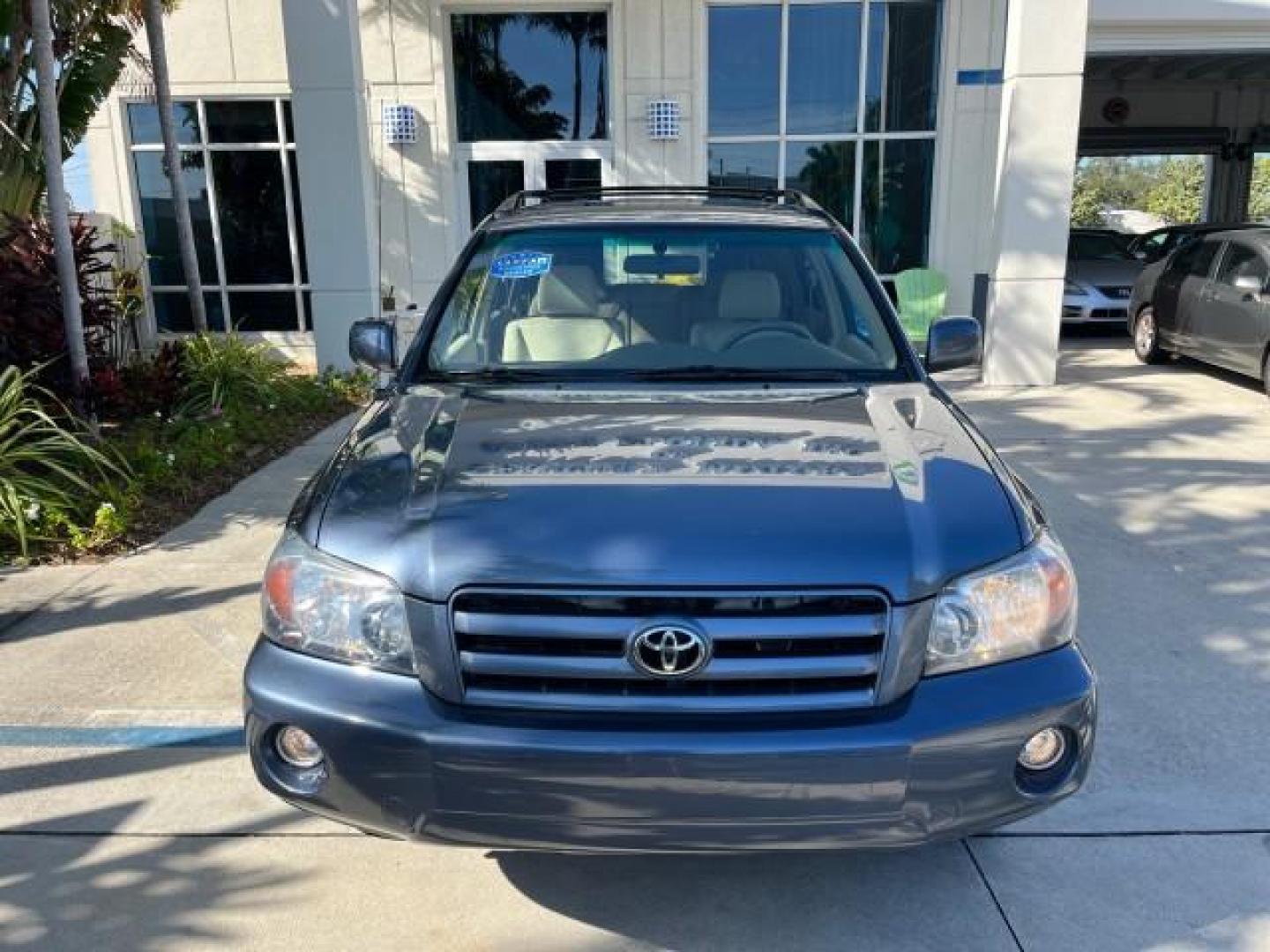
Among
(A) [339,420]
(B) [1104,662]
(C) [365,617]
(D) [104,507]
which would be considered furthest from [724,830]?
(A) [339,420]

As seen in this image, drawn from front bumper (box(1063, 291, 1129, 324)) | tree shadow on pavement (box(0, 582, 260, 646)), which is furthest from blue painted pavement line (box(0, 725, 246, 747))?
front bumper (box(1063, 291, 1129, 324))

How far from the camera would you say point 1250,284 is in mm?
9867

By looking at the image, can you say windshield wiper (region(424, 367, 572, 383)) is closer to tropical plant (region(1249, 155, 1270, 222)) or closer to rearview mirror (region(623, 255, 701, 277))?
rearview mirror (region(623, 255, 701, 277))

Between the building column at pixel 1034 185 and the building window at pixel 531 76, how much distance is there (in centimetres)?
491

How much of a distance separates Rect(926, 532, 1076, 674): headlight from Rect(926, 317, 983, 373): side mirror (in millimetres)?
1617

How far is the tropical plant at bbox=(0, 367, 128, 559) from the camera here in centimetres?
566

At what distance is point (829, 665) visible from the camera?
2270 millimetres

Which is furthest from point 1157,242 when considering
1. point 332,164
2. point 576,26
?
point 332,164

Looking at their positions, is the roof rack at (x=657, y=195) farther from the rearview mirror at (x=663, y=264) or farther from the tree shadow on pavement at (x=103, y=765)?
the tree shadow on pavement at (x=103, y=765)

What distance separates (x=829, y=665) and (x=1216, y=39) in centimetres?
1224

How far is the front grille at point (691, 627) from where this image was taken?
7.41ft

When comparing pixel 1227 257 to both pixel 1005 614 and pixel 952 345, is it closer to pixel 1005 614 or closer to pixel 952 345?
pixel 952 345

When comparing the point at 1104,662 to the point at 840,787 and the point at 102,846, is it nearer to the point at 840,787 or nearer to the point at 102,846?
the point at 840,787

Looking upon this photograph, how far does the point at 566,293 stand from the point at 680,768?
7.22 ft
